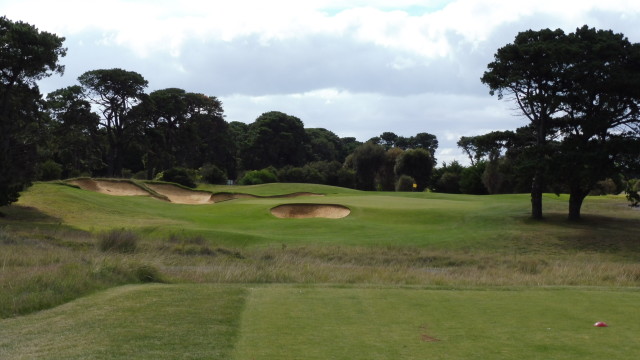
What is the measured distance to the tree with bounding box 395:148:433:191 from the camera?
270ft

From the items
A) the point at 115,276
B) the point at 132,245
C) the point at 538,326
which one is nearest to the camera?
the point at 538,326

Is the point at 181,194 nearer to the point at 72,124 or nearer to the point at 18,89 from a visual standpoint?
the point at 72,124

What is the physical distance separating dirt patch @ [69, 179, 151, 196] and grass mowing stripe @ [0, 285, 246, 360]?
1866 inches

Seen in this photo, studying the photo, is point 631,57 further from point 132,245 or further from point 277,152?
point 277,152

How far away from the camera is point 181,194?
5875cm

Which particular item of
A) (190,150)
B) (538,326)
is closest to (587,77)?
(538,326)

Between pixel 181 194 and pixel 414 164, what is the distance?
117 ft

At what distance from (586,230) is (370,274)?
856 inches

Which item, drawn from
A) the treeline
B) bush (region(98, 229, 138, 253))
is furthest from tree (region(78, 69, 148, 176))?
bush (region(98, 229, 138, 253))

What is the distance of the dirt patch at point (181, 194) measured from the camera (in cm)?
5650

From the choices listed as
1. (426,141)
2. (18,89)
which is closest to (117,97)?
(18,89)

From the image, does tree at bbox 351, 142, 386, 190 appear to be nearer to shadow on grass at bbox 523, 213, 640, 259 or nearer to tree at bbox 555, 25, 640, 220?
shadow on grass at bbox 523, 213, 640, 259

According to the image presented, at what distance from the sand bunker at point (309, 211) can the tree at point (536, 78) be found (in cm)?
1243

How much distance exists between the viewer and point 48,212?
128 feet
